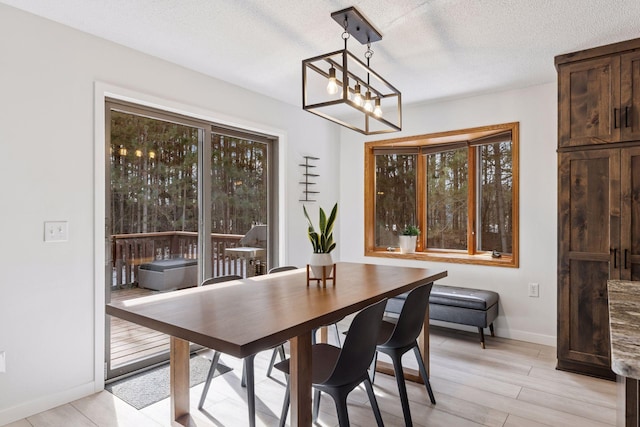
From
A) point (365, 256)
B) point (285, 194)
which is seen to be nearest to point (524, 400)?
point (365, 256)

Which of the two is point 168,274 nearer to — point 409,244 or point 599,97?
point 409,244

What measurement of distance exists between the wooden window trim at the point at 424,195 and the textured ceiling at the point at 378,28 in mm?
795

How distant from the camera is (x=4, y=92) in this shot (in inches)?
89.1

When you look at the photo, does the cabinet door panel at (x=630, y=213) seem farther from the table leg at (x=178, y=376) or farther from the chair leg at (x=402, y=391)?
the table leg at (x=178, y=376)

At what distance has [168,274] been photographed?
3268 millimetres

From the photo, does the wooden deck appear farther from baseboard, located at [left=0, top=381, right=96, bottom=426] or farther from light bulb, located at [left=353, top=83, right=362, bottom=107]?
light bulb, located at [left=353, top=83, right=362, bottom=107]

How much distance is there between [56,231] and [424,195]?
3668 mm

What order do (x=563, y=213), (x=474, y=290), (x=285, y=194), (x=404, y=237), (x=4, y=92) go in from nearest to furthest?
(x=4, y=92) → (x=563, y=213) → (x=474, y=290) → (x=285, y=194) → (x=404, y=237)

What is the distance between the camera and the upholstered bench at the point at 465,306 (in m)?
3.47

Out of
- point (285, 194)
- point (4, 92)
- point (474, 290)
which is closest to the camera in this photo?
point (4, 92)

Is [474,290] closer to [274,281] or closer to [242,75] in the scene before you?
[274,281]

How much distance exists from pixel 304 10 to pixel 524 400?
282 centimetres

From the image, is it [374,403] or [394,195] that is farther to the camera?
[394,195]

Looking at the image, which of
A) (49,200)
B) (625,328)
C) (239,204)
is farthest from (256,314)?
(239,204)
